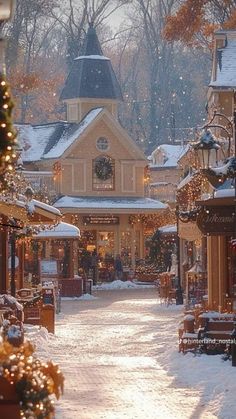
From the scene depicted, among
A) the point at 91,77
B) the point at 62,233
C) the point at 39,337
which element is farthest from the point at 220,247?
the point at 91,77

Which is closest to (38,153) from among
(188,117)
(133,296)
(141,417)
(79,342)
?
(133,296)

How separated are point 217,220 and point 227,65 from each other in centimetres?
1366

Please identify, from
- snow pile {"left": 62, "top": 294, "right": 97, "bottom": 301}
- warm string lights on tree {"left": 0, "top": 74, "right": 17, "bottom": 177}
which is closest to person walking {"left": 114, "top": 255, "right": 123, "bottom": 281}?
snow pile {"left": 62, "top": 294, "right": 97, "bottom": 301}

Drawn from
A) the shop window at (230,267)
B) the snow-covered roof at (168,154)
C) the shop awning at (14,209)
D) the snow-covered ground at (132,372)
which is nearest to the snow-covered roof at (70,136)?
the snow-covered roof at (168,154)

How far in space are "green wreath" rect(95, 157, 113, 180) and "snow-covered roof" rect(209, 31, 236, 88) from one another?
67.7 ft

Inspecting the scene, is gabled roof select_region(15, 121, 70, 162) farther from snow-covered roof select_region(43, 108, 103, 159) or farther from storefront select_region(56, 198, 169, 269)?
storefront select_region(56, 198, 169, 269)

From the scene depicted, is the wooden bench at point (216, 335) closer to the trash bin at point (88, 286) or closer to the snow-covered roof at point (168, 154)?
the trash bin at point (88, 286)

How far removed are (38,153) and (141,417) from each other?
1684 inches

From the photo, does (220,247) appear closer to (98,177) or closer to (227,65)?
(227,65)

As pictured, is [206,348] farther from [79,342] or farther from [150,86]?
[150,86]

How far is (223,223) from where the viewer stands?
65.5 feet

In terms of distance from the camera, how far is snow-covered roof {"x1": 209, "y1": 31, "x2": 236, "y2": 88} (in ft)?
104

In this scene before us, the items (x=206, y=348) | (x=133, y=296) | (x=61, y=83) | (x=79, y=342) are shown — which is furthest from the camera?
(x=61, y=83)

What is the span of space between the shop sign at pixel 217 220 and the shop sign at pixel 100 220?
33.6 meters
